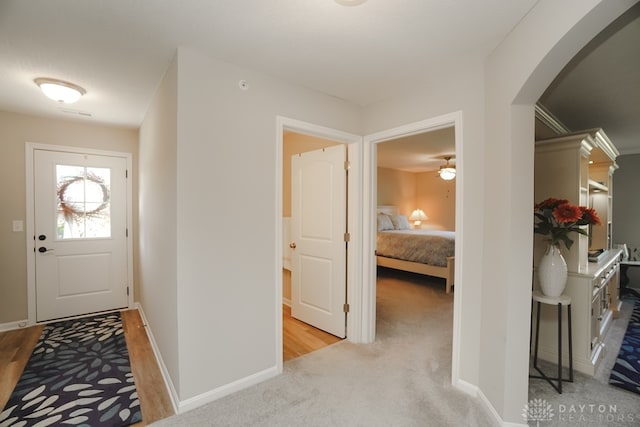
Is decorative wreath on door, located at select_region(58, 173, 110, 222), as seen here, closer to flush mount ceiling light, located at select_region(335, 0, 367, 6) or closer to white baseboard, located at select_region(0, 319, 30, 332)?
white baseboard, located at select_region(0, 319, 30, 332)

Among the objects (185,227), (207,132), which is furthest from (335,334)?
(207,132)

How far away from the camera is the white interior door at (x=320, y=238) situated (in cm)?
297

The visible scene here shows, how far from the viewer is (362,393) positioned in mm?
2068

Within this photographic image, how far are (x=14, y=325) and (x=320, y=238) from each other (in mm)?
3627

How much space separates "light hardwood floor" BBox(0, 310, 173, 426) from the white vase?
9.28 ft

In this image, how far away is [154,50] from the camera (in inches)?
75.2

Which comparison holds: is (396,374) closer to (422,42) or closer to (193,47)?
(422,42)

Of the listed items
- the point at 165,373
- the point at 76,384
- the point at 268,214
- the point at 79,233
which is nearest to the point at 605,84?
the point at 268,214

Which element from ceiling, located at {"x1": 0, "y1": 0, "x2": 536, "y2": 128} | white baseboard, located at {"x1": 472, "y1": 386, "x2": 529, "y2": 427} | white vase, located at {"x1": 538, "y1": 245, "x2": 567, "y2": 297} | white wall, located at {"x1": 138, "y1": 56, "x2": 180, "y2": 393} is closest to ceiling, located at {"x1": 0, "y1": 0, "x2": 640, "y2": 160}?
ceiling, located at {"x1": 0, "y1": 0, "x2": 536, "y2": 128}

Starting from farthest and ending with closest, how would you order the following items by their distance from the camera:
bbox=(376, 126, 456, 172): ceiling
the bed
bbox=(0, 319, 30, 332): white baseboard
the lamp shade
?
the lamp shade
the bed
bbox=(376, 126, 456, 172): ceiling
bbox=(0, 319, 30, 332): white baseboard

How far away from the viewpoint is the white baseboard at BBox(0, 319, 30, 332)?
3150mm

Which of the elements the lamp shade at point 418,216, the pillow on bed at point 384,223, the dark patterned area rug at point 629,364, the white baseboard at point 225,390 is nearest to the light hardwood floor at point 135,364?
the white baseboard at point 225,390

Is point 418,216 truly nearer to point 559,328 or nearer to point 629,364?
point 629,364

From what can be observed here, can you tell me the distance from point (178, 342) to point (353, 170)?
2084 mm
